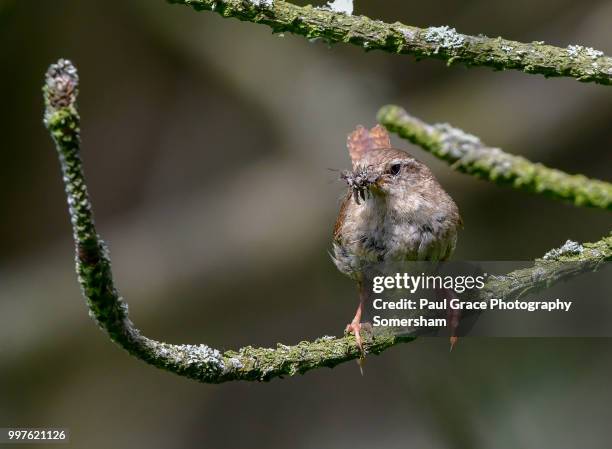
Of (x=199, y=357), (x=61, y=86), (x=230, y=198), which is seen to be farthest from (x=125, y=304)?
(x=230, y=198)

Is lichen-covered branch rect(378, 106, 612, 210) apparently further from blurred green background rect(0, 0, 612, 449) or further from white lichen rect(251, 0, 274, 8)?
blurred green background rect(0, 0, 612, 449)

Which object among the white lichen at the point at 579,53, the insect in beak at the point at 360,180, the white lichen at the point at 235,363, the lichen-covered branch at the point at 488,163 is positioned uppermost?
the insect in beak at the point at 360,180

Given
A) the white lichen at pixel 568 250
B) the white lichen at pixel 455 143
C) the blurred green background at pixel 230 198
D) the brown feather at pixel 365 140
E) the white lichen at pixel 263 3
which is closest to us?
the white lichen at pixel 455 143

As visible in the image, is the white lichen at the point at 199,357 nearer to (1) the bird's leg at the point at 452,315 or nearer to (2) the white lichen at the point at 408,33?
(2) the white lichen at the point at 408,33

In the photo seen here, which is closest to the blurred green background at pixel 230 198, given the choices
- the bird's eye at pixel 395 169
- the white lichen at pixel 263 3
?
the bird's eye at pixel 395 169

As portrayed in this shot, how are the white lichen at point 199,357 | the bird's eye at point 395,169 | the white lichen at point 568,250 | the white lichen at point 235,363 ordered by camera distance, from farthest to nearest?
the bird's eye at point 395,169 < the white lichen at point 568,250 < the white lichen at point 235,363 < the white lichen at point 199,357

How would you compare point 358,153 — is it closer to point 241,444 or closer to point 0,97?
point 241,444

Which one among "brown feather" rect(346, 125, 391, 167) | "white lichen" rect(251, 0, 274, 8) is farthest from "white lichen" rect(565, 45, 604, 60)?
"brown feather" rect(346, 125, 391, 167)
